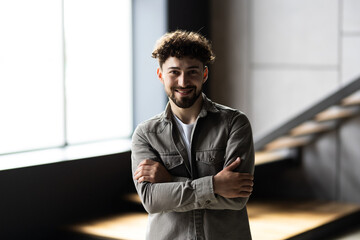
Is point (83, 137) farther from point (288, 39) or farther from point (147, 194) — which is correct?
point (147, 194)

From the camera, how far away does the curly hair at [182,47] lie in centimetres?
229

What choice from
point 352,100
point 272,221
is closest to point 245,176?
point 272,221

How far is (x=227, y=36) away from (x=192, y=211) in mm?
3919

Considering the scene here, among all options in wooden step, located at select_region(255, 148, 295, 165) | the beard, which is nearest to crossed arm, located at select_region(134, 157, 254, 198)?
the beard

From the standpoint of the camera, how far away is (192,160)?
7.62 feet

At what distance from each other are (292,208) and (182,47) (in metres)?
3.31

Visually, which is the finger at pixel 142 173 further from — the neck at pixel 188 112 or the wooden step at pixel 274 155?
the wooden step at pixel 274 155

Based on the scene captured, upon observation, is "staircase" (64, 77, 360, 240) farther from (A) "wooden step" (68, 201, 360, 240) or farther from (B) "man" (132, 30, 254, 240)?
(B) "man" (132, 30, 254, 240)

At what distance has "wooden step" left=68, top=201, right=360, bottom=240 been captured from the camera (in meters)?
4.36

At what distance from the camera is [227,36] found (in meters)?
6.04

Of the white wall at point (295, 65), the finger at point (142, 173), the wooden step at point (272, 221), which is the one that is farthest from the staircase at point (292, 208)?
the finger at point (142, 173)

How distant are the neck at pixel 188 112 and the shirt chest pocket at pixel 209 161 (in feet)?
0.47

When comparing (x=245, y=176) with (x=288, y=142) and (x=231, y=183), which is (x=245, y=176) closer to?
(x=231, y=183)

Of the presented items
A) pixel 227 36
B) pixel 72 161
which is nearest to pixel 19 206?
pixel 72 161
